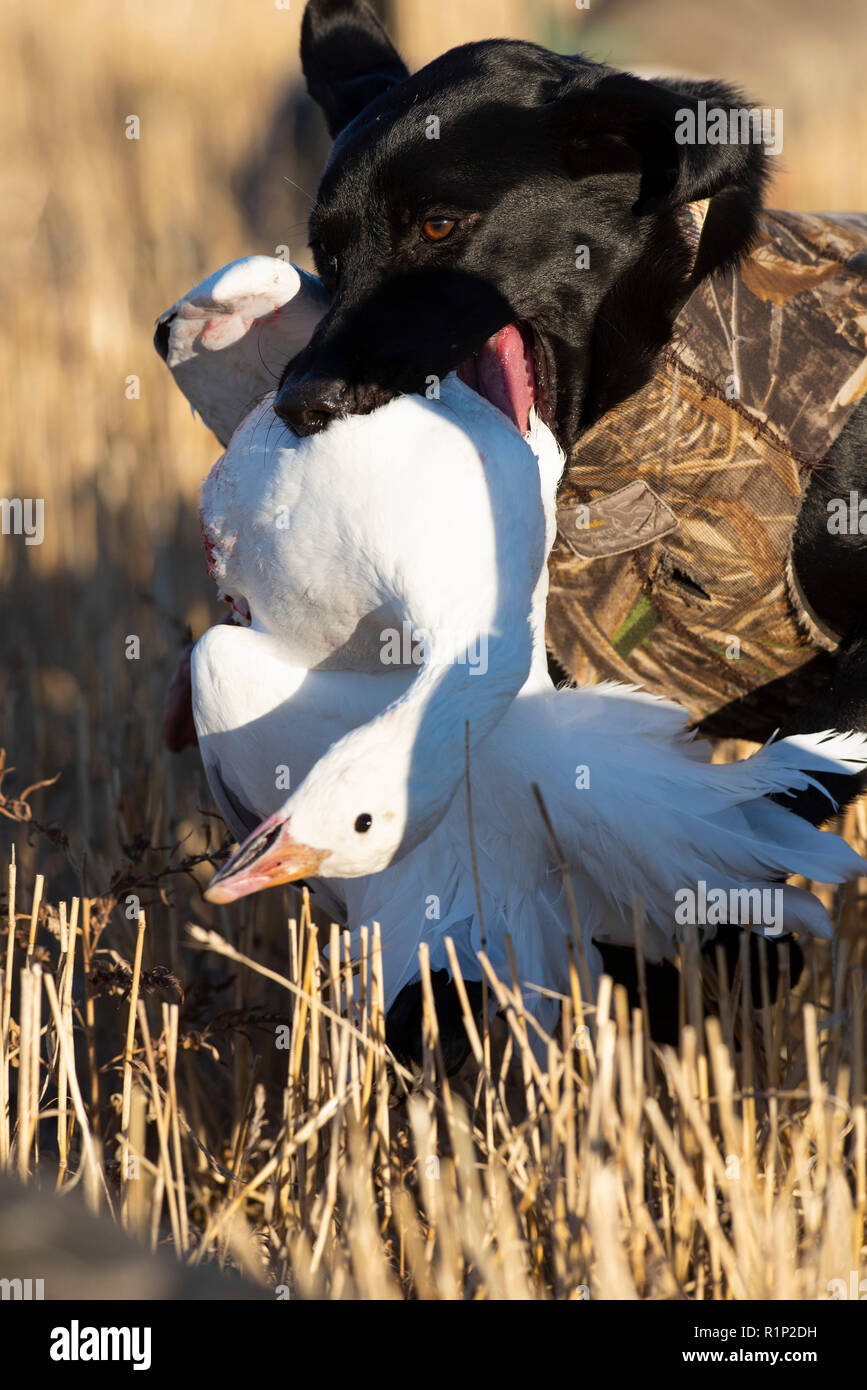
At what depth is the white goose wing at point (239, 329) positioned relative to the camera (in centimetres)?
215

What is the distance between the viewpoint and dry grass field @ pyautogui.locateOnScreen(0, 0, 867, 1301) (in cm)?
164

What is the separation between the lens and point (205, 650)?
6.49 ft

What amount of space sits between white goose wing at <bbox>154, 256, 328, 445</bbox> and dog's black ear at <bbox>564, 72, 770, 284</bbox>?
484mm

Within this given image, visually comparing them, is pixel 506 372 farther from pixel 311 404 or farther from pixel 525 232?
pixel 311 404

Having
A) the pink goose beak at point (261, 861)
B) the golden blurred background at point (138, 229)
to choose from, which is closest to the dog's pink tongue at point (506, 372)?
the pink goose beak at point (261, 861)

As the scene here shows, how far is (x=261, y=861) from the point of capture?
5.19 ft

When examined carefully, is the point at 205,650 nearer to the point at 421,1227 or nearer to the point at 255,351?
the point at 255,351

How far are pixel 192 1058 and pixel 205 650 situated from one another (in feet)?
3.67

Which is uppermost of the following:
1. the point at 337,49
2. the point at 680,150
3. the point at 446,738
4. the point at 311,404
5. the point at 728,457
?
the point at 337,49

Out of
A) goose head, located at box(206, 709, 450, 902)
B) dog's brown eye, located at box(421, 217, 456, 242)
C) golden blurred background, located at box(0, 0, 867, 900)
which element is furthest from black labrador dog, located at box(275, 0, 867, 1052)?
golden blurred background, located at box(0, 0, 867, 900)

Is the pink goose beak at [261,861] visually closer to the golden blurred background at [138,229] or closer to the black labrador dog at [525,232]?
the black labrador dog at [525,232]

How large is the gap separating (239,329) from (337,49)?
0.76 metres

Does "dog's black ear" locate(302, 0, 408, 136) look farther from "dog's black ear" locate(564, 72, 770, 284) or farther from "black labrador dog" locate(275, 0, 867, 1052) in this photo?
"dog's black ear" locate(564, 72, 770, 284)

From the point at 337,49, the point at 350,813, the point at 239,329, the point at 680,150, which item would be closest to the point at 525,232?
the point at 680,150
